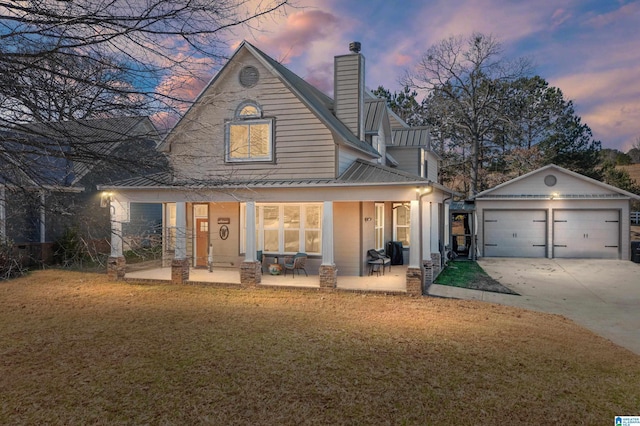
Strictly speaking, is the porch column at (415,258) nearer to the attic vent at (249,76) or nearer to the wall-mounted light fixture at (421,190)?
the wall-mounted light fixture at (421,190)

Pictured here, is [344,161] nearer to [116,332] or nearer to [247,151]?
[247,151]

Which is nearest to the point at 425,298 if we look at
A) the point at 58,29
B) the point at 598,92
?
the point at 58,29

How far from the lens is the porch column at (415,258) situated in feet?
37.0

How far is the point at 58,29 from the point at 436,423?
5083mm

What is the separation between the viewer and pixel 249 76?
1340 cm

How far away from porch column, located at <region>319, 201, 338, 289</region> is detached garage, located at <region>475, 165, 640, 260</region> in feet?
39.6

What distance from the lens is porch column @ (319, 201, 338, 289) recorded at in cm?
1176

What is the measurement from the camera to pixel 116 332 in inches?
310

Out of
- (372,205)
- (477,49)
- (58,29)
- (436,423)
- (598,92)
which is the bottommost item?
(436,423)

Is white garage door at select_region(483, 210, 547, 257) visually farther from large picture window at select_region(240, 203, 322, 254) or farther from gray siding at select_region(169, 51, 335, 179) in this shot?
gray siding at select_region(169, 51, 335, 179)


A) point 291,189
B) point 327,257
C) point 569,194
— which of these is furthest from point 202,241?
point 569,194

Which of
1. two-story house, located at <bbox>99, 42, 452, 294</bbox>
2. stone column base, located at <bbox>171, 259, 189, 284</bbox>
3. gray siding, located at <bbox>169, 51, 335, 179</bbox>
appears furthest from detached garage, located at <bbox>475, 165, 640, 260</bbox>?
stone column base, located at <bbox>171, 259, 189, 284</bbox>

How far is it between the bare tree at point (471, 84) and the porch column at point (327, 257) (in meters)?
20.4

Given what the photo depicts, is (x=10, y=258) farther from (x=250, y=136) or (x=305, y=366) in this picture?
(x=250, y=136)
